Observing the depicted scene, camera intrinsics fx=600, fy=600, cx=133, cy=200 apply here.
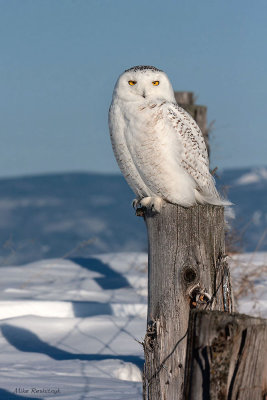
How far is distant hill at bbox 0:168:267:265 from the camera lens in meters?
16.9

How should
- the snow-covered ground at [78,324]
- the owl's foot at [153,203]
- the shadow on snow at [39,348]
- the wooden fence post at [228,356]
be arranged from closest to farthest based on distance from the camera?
the wooden fence post at [228,356] < the owl's foot at [153,203] < the snow-covered ground at [78,324] < the shadow on snow at [39,348]

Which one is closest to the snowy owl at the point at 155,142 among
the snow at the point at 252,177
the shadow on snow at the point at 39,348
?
the shadow on snow at the point at 39,348

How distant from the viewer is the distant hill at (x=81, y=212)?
16891 mm

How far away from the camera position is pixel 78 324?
6039mm

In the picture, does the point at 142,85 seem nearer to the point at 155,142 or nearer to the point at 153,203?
the point at 155,142

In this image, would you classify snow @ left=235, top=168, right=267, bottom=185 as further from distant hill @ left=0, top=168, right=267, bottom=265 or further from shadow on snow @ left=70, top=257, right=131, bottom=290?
shadow on snow @ left=70, top=257, right=131, bottom=290

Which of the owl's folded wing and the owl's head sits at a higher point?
the owl's head

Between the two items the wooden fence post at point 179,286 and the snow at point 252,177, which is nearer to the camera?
the wooden fence post at point 179,286

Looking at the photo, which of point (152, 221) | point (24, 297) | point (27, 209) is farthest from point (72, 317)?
point (27, 209)

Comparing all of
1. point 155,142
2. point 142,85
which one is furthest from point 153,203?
point 142,85

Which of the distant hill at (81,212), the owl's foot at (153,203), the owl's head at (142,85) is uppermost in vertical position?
the owl's head at (142,85)

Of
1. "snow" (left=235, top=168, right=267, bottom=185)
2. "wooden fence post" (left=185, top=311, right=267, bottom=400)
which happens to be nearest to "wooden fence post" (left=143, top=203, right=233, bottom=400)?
"wooden fence post" (left=185, top=311, right=267, bottom=400)

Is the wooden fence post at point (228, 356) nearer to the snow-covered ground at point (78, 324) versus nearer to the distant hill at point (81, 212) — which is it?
the snow-covered ground at point (78, 324)

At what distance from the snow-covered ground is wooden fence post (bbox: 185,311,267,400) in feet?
3.50
